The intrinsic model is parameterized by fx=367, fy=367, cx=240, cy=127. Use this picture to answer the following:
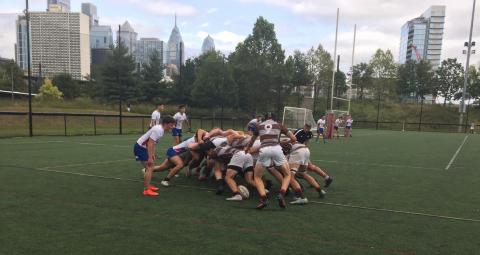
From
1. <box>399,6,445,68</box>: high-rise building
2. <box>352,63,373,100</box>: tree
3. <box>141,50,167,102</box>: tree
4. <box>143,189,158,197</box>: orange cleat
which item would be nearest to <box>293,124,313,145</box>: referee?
<box>143,189,158,197</box>: orange cleat

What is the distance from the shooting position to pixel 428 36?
318 ft

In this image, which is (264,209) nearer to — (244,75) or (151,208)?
(151,208)

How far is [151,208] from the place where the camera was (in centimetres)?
607

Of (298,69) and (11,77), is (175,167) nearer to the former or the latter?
(298,69)

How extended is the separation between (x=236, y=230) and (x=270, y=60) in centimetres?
4967

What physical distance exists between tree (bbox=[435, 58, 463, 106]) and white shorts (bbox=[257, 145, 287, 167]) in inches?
2465

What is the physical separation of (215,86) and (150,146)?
1594 inches

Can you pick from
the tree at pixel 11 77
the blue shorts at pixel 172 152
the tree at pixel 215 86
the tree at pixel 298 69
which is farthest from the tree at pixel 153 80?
the blue shorts at pixel 172 152

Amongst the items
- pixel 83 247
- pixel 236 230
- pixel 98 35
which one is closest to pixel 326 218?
pixel 236 230

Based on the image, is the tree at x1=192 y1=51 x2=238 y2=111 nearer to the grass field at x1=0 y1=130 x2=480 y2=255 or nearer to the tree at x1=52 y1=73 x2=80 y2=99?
the tree at x1=52 y1=73 x2=80 y2=99

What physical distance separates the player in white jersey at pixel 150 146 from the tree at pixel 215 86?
130ft

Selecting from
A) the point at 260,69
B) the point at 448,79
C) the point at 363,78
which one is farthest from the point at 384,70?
the point at 260,69

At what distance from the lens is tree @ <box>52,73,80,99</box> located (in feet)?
200

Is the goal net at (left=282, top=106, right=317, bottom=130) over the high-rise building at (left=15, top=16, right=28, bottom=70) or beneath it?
beneath
